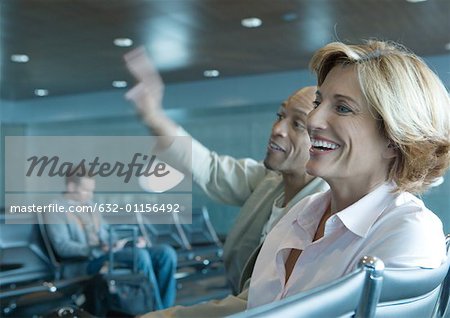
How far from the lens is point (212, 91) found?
7.30m

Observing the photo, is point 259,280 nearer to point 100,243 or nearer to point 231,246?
point 231,246

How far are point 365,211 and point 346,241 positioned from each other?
0.06 meters

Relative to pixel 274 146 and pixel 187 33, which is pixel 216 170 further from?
pixel 187 33

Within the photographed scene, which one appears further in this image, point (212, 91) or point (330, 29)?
point (212, 91)

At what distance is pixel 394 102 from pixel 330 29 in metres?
4.91

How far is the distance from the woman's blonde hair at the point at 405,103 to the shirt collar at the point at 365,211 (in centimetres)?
4

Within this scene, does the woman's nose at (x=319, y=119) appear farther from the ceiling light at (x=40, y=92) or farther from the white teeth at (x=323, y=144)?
the ceiling light at (x=40, y=92)

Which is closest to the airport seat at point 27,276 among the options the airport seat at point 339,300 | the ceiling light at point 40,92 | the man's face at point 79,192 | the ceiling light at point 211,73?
the man's face at point 79,192

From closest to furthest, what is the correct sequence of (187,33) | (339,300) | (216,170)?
(339,300) < (216,170) < (187,33)

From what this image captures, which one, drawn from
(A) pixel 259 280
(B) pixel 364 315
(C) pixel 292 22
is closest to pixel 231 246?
(A) pixel 259 280

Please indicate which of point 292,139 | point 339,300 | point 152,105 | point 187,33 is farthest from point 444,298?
point 187,33

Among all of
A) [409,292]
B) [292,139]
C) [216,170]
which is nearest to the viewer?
[409,292]

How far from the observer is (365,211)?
95 cm

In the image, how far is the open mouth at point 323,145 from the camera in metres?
1.00
